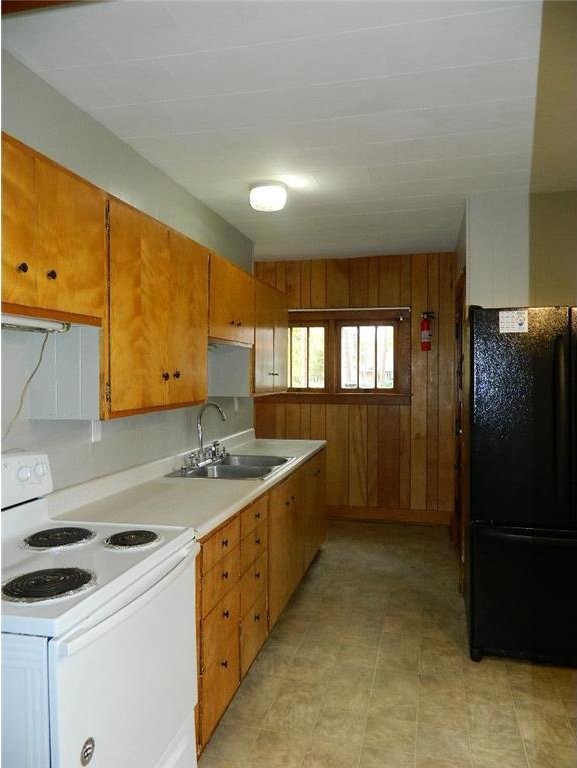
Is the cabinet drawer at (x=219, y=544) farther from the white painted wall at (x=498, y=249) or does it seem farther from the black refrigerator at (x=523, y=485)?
the white painted wall at (x=498, y=249)

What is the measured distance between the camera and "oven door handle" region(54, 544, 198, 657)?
4.23 feet

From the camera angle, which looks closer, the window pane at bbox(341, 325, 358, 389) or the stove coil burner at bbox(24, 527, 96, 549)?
the stove coil burner at bbox(24, 527, 96, 549)

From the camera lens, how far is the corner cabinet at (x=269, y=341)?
154 inches

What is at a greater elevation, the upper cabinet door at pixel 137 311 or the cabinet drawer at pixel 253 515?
the upper cabinet door at pixel 137 311

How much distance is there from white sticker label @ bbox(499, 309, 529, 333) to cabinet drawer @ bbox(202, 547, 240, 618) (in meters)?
1.69

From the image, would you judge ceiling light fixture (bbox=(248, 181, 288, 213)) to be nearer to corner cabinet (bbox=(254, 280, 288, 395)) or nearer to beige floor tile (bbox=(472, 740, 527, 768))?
corner cabinet (bbox=(254, 280, 288, 395))

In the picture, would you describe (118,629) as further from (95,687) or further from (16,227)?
(16,227)

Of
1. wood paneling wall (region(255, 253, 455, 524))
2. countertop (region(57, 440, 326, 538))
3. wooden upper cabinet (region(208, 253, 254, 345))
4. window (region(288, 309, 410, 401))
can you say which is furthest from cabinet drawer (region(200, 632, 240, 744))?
window (region(288, 309, 410, 401))

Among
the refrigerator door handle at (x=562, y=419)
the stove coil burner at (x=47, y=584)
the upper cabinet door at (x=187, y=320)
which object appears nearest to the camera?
the stove coil burner at (x=47, y=584)

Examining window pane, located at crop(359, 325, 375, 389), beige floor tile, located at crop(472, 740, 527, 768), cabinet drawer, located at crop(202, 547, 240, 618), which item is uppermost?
window pane, located at crop(359, 325, 375, 389)

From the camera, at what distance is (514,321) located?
286 cm

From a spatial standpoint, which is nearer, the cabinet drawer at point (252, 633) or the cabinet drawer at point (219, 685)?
the cabinet drawer at point (219, 685)

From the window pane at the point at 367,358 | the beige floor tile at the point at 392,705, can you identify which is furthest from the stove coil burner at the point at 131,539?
the window pane at the point at 367,358

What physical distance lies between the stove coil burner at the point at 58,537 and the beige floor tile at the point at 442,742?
4.95 feet
